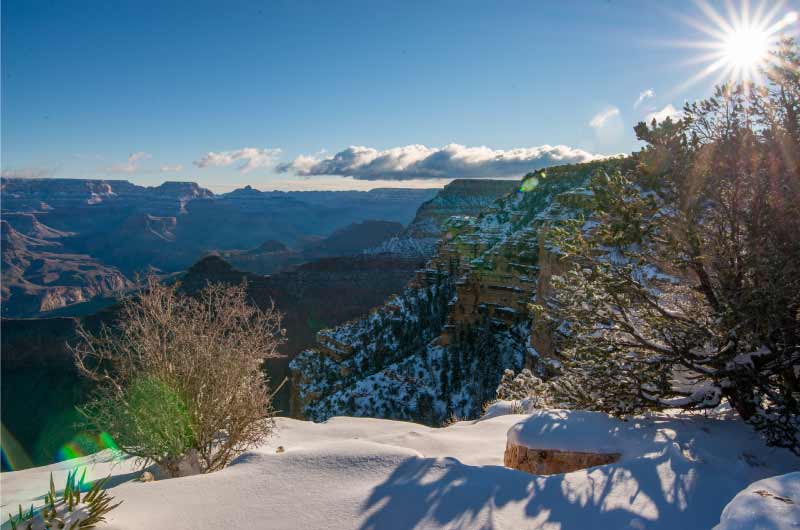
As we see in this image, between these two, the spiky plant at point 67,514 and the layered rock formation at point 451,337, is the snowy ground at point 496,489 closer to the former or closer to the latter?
the spiky plant at point 67,514

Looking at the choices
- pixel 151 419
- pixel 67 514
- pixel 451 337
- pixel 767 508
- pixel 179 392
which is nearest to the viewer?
pixel 767 508

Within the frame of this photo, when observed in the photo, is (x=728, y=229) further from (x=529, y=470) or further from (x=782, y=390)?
(x=529, y=470)

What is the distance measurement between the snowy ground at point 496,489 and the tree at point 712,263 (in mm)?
620

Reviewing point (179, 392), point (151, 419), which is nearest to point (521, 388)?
point (179, 392)

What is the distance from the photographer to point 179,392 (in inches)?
248

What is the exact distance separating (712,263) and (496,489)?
142 inches

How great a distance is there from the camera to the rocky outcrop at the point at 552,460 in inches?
193

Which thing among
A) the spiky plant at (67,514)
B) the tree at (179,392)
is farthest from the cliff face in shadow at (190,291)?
the spiky plant at (67,514)

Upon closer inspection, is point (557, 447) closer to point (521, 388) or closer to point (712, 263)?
point (712, 263)

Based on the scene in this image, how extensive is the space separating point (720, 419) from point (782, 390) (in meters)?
0.89

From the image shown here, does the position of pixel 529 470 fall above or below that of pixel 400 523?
below

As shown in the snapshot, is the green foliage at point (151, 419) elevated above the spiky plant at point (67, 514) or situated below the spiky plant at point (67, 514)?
below

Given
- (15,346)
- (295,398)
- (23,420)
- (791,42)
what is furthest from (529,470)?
(15,346)

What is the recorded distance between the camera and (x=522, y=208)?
154 feet
